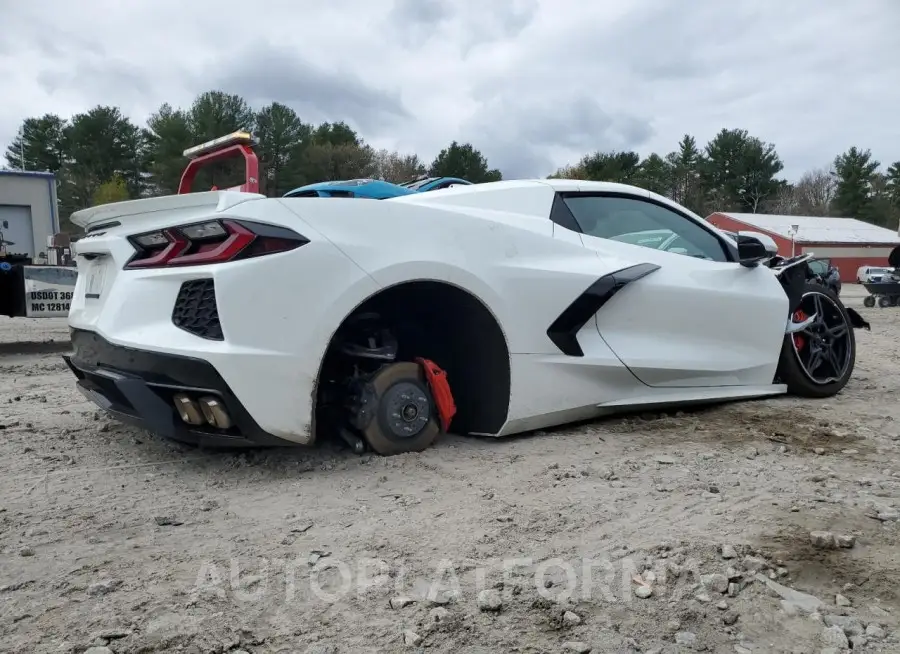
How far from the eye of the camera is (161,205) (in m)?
2.96

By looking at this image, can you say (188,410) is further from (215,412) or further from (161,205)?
(161,205)

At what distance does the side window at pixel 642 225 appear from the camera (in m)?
3.81

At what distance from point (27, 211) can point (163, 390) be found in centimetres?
1047

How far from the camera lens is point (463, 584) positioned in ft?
6.63

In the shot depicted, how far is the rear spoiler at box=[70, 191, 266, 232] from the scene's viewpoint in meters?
2.75

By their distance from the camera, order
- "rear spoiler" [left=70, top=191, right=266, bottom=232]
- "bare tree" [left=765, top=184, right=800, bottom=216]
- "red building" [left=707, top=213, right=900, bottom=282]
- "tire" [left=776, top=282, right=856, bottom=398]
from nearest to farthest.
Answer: "rear spoiler" [left=70, top=191, right=266, bottom=232] → "tire" [left=776, top=282, right=856, bottom=398] → "red building" [left=707, top=213, right=900, bottom=282] → "bare tree" [left=765, top=184, right=800, bottom=216]

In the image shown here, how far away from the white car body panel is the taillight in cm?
4

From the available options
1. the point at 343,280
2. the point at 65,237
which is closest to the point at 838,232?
the point at 65,237

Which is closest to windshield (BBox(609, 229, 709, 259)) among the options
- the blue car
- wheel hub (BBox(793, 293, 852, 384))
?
wheel hub (BBox(793, 293, 852, 384))

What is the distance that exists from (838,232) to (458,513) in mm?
57599

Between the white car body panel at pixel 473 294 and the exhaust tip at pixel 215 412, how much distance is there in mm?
95

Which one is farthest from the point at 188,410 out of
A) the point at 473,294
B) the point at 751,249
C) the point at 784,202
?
the point at 784,202

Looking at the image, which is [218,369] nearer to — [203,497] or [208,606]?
[203,497]

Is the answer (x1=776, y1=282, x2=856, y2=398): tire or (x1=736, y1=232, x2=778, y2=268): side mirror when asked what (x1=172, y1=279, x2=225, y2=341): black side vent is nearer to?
(x1=736, y1=232, x2=778, y2=268): side mirror
